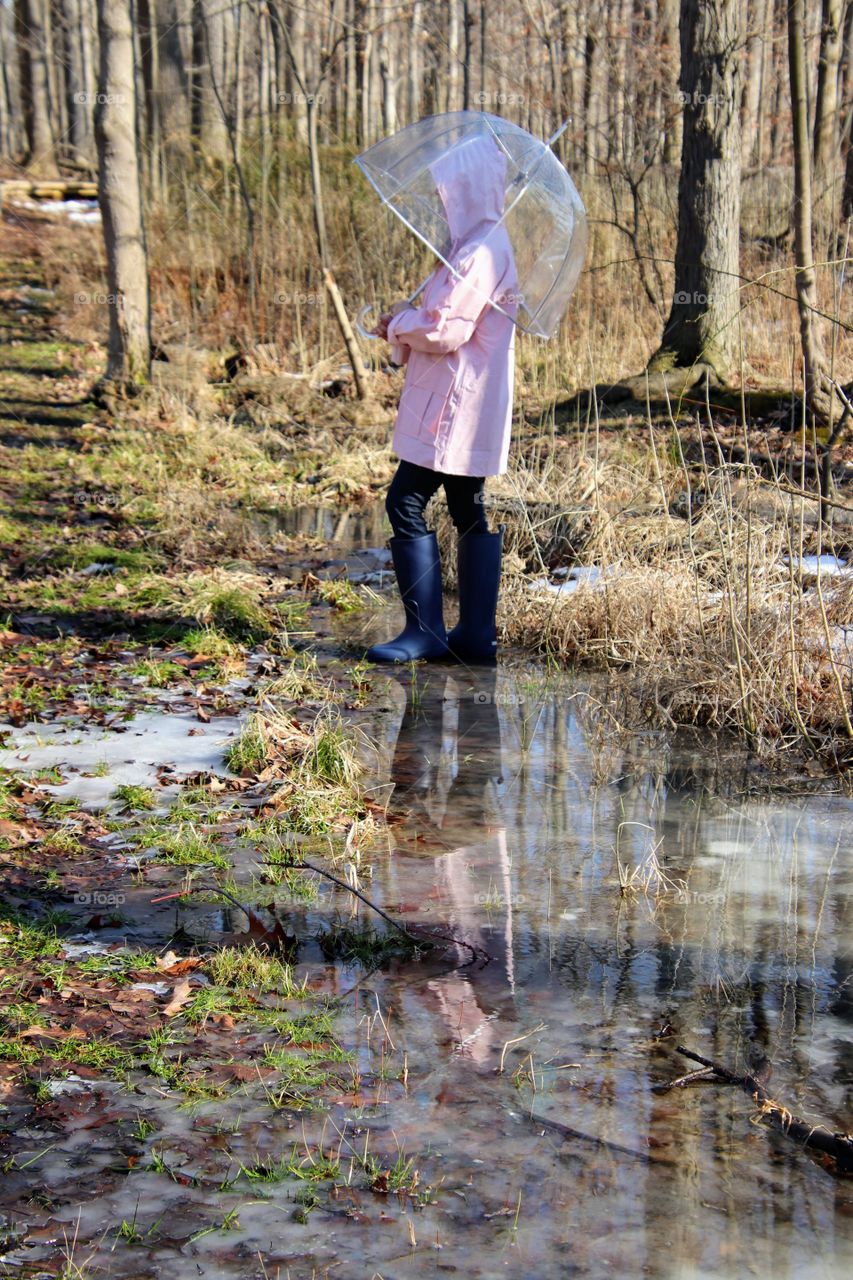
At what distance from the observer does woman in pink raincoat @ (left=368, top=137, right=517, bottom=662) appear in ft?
17.3

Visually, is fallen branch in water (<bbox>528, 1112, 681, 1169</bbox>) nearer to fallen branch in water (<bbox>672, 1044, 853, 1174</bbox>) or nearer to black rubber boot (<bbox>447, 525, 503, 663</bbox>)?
fallen branch in water (<bbox>672, 1044, 853, 1174</bbox>)

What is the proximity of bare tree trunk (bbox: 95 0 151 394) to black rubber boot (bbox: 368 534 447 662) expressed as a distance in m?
6.77

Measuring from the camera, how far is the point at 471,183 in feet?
17.2

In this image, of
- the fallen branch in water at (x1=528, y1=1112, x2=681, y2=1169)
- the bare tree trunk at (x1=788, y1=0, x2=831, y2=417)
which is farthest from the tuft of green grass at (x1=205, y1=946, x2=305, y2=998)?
the bare tree trunk at (x1=788, y1=0, x2=831, y2=417)

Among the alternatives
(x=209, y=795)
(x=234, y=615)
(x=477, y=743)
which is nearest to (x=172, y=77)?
(x=234, y=615)

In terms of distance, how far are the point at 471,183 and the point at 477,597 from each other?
5.98ft

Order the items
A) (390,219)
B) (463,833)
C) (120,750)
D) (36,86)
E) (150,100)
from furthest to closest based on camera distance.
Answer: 1. (36,86)
2. (150,100)
3. (390,219)
4. (120,750)
5. (463,833)

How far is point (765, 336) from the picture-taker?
38.8 feet

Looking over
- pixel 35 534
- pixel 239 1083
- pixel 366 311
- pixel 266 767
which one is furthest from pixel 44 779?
pixel 35 534

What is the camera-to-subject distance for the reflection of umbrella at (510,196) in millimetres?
5254

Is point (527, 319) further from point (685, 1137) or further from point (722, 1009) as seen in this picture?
point (685, 1137)

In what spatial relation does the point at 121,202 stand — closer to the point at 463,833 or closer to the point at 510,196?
the point at 510,196

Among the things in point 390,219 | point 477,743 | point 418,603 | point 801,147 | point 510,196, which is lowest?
point 477,743

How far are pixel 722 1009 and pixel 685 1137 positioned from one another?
546 mm
